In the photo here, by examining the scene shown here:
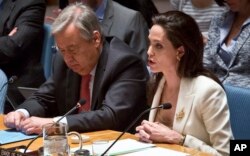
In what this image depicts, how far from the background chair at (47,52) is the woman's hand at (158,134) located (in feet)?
6.19

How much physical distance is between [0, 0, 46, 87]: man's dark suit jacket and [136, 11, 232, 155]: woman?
1801mm

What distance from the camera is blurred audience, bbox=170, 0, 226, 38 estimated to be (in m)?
4.14

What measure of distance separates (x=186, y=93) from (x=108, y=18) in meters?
1.52

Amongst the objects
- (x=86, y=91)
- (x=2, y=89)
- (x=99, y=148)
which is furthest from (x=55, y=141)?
(x=2, y=89)

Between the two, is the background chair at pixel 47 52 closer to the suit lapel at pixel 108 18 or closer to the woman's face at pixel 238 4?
the suit lapel at pixel 108 18

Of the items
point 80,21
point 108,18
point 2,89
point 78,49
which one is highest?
point 80,21

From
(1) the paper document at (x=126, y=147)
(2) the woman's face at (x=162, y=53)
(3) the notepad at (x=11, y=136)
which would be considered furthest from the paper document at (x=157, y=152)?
(3) the notepad at (x=11, y=136)

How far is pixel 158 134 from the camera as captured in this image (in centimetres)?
257

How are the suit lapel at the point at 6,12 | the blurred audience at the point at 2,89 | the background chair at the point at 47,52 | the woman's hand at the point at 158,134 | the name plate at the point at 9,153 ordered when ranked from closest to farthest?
1. the name plate at the point at 9,153
2. the woman's hand at the point at 158,134
3. the blurred audience at the point at 2,89
4. the background chair at the point at 47,52
5. the suit lapel at the point at 6,12

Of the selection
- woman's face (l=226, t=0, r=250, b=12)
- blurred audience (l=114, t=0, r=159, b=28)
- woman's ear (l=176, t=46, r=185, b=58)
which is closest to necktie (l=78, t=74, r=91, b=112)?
woman's ear (l=176, t=46, r=185, b=58)

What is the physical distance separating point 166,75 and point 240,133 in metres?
0.47

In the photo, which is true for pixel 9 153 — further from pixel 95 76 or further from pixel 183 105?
pixel 95 76

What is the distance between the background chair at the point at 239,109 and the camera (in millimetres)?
2807

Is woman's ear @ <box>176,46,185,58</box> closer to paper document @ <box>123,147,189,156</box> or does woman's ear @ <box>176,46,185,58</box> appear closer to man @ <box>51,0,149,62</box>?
paper document @ <box>123,147,189,156</box>
